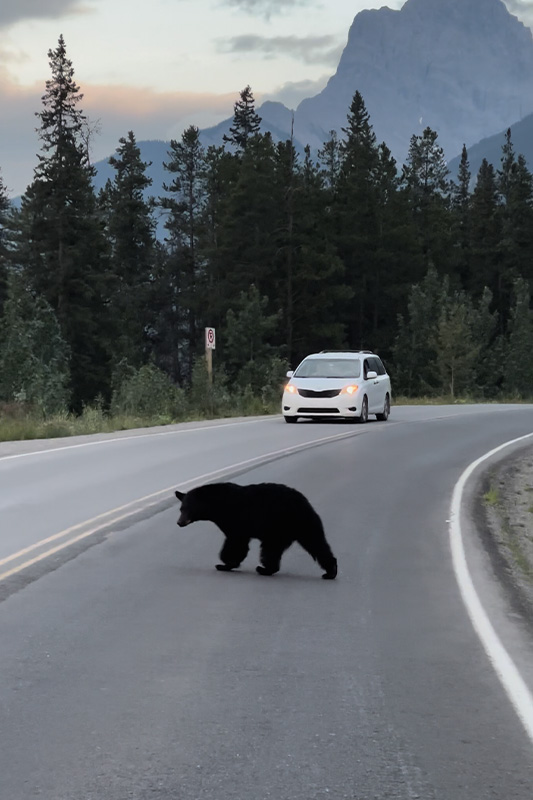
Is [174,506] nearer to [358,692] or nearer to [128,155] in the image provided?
[358,692]

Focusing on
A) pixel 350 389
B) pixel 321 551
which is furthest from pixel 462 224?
pixel 321 551

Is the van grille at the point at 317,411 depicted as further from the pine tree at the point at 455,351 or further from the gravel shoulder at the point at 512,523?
the pine tree at the point at 455,351

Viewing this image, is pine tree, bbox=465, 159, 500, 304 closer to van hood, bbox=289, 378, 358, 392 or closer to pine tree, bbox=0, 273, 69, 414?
pine tree, bbox=0, 273, 69, 414

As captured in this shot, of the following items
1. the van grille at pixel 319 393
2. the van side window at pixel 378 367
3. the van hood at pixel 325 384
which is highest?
the van side window at pixel 378 367

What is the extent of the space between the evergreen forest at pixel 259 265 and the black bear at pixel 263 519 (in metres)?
44.9

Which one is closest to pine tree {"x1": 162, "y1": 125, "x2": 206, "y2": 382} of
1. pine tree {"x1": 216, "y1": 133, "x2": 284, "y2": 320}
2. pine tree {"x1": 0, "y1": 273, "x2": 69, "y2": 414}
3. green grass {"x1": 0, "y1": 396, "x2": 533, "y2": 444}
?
pine tree {"x1": 216, "y1": 133, "x2": 284, "y2": 320}

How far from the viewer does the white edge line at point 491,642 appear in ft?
19.5

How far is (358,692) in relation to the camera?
6117mm

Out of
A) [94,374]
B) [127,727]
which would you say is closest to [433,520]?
[127,727]

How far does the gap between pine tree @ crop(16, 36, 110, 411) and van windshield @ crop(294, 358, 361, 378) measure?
43857mm

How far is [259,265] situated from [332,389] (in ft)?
182

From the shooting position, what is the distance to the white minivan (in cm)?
2980

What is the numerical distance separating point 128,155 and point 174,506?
285ft

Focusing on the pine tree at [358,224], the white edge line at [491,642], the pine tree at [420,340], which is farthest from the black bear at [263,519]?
the pine tree at [358,224]
